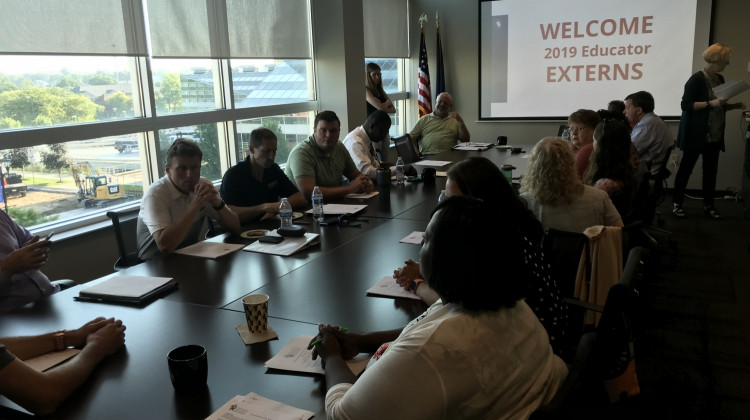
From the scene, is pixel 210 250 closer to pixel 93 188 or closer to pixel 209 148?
pixel 93 188

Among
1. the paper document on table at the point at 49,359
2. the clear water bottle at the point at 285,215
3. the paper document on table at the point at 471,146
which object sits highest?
the paper document on table at the point at 471,146

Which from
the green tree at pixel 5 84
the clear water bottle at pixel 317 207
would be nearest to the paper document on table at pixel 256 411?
the clear water bottle at pixel 317 207

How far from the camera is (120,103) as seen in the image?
13.4 ft

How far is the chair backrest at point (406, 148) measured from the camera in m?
6.02

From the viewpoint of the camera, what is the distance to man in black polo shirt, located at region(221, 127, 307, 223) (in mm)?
3531

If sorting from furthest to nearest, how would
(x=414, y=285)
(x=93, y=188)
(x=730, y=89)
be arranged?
(x=730, y=89) → (x=93, y=188) → (x=414, y=285)

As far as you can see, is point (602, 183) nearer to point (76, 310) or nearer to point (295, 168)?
point (295, 168)

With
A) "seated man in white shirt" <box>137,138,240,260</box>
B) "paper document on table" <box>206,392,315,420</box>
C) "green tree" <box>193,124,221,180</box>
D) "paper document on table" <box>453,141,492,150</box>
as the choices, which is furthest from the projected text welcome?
"paper document on table" <box>206,392,315,420</box>

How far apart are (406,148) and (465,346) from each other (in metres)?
5.06

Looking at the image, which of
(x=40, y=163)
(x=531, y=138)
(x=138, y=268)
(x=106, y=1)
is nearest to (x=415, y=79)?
(x=531, y=138)

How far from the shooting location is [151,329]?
176 centimetres

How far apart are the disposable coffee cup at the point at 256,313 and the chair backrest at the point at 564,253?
1220 mm

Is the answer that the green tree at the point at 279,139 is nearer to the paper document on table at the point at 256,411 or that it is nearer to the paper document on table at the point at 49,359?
the paper document on table at the point at 49,359

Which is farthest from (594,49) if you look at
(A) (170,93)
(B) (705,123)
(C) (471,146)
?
(A) (170,93)
